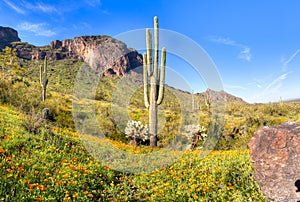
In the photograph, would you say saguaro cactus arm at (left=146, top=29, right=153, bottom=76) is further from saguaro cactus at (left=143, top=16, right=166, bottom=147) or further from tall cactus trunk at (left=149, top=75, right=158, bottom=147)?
tall cactus trunk at (left=149, top=75, right=158, bottom=147)

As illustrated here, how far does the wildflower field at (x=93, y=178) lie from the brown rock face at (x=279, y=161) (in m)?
0.55

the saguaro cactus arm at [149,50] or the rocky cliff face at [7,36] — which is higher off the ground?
the rocky cliff face at [7,36]

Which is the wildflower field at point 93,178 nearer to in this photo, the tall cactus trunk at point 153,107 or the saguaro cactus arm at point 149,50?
the tall cactus trunk at point 153,107

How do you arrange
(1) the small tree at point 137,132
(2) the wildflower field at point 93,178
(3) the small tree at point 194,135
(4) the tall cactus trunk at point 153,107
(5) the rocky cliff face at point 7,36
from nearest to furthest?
(2) the wildflower field at point 93,178 → (4) the tall cactus trunk at point 153,107 → (1) the small tree at point 137,132 → (3) the small tree at point 194,135 → (5) the rocky cliff face at point 7,36

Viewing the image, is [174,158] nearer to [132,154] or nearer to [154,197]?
[132,154]

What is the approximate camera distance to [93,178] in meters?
6.42

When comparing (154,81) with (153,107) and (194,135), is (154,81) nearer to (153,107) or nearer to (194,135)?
(153,107)

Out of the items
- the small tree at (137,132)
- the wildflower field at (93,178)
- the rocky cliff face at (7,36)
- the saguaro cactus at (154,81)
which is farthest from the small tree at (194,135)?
the rocky cliff face at (7,36)

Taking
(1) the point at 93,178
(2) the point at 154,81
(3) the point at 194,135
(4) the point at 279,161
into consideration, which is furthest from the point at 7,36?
(4) the point at 279,161

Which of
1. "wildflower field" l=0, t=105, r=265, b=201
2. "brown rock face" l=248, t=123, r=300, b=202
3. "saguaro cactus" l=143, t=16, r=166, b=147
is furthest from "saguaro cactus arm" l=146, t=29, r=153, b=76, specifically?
"brown rock face" l=248, t=123, r=300, b=202

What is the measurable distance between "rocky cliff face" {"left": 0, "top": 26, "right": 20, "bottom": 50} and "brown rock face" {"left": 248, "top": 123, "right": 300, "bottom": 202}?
539 ft

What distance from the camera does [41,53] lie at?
11725 centimetres

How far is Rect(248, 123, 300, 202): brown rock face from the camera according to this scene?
462 centimetres

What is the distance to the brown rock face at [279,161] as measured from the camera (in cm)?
462
